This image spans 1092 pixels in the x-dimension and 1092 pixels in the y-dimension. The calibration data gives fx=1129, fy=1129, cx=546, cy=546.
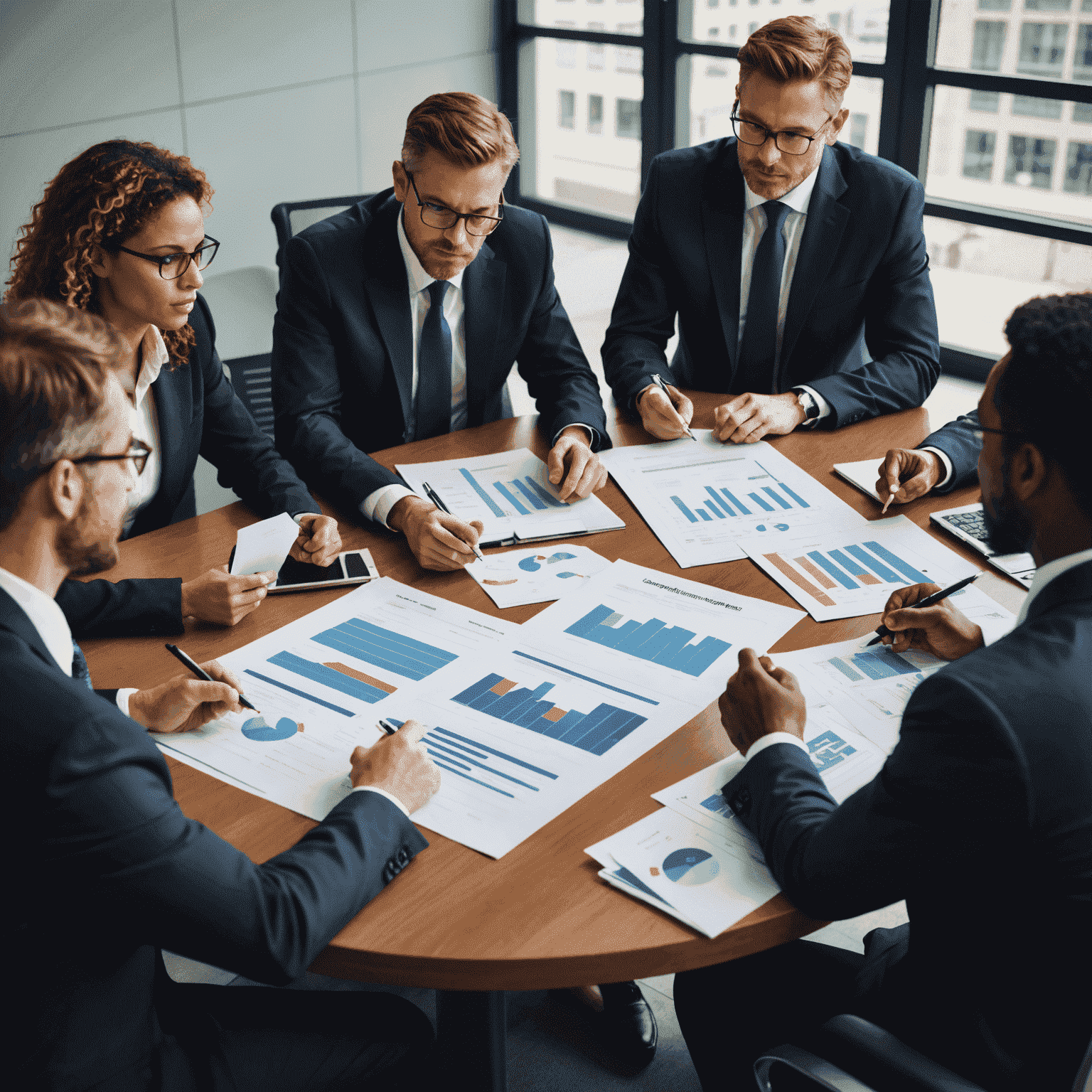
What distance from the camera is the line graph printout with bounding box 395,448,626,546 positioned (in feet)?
6.93

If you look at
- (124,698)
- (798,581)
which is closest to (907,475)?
(798,581)

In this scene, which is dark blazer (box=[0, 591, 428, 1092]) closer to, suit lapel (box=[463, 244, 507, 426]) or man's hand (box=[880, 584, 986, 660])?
man's hand (box=[880, 584, 986, 660])

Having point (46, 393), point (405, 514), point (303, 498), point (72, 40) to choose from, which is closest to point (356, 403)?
point (303, 498)

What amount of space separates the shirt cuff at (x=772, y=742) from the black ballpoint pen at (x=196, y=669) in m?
0.70

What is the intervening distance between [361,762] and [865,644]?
32.1 inches

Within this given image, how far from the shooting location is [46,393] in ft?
3.66

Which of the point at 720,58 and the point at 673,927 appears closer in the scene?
the point at 673,927

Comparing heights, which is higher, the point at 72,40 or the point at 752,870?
the point at 72,40

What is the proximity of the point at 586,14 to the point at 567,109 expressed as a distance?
591 millimetres

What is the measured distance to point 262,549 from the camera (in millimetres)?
1902

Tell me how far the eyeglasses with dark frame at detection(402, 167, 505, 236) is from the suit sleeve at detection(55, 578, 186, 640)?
1.01 m

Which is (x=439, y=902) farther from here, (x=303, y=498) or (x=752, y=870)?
(x=303, y=498)

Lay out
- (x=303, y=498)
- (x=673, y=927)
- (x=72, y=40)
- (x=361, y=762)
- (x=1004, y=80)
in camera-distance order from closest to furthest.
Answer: (x=673, y=927)
(x=361, y=762)
(x=303, y=498)
(x=72, y=40)
(x=1004, y=80)

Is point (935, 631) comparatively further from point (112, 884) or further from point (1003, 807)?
point (112, 884)
